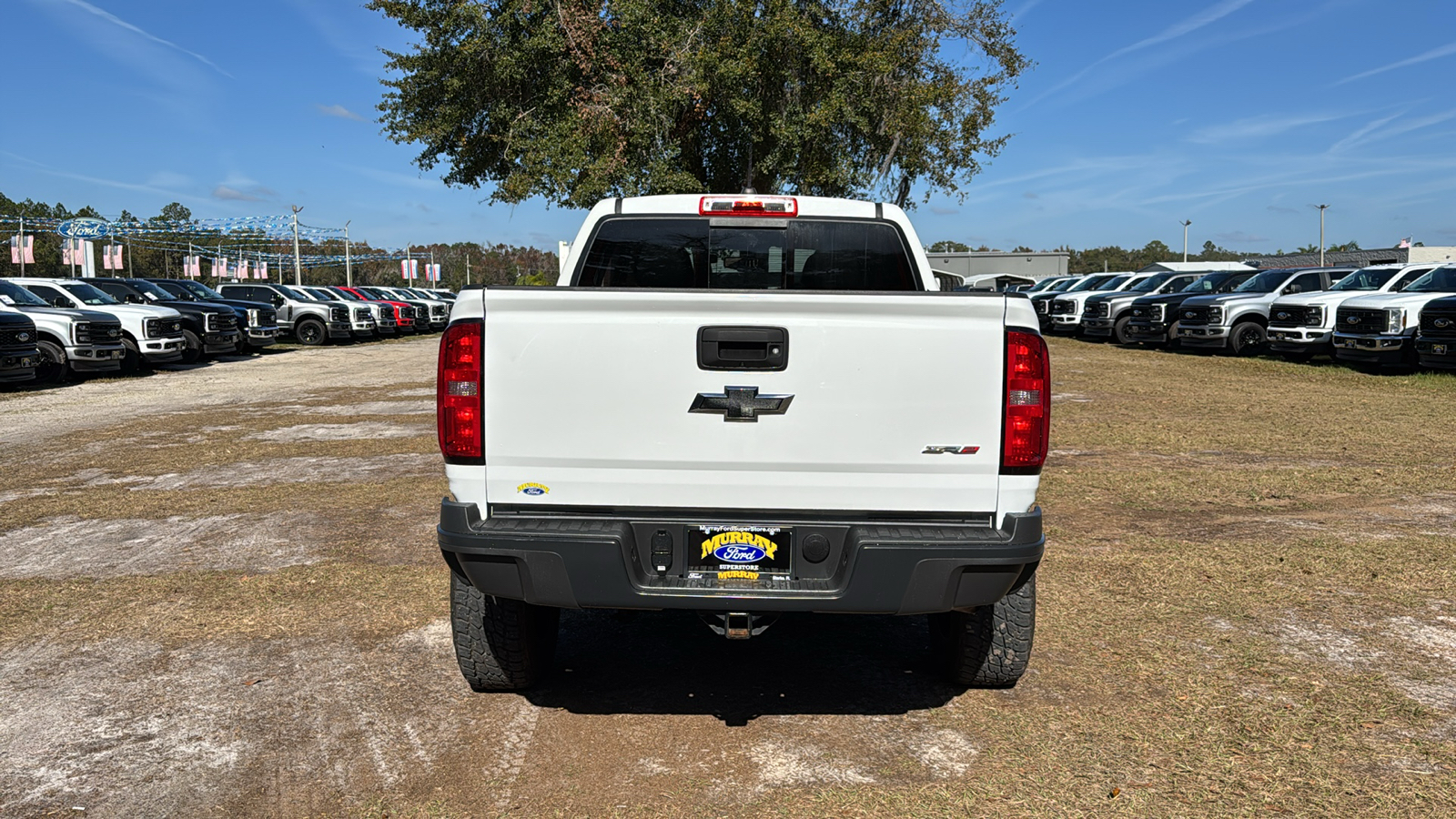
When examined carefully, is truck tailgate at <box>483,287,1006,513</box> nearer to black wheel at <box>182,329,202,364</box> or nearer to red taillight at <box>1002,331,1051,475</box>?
red taillight at <box>1002,331,1051,475</box>

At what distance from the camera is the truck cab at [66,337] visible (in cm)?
1741

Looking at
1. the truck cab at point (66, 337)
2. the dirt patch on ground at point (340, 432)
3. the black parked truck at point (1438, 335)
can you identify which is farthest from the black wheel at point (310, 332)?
the black parked truck at point (1438, 335)

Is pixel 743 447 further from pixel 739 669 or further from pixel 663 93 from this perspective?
pixel 663 93

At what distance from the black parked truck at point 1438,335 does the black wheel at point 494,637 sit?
54.1ft

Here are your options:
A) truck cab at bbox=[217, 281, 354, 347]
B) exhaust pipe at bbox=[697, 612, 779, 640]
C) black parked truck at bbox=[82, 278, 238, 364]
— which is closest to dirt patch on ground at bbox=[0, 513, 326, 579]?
exhaust pipe at bbox=[697, 612, 779, 640]

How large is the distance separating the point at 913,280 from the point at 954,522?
1775 mm

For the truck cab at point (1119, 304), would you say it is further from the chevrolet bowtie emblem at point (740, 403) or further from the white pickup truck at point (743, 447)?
the chevrolet bowtie emblem at point (740, 403)

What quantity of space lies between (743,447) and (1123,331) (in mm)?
25230

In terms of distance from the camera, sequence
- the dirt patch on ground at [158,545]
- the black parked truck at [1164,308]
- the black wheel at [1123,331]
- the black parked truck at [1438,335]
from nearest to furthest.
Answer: the dirt patch on ground at [158,545] → the black parked truck at [1438,335] → the black parked truck at [1164,308] → the black wheel at [1123,331]

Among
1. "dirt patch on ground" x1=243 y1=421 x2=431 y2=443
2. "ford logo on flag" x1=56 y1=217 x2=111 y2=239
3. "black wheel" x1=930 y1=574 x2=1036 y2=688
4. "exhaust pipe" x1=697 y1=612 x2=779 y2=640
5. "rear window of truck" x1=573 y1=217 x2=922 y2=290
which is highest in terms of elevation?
"ford logo on flag" x1=56 y1=217 x2=111 y2=239

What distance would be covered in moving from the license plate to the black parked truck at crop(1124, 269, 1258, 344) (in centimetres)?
2251

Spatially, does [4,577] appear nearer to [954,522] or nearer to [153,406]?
[954,522]

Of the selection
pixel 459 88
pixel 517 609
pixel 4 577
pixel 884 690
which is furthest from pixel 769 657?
pixel 459 88

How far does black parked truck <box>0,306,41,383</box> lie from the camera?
52.2ft
